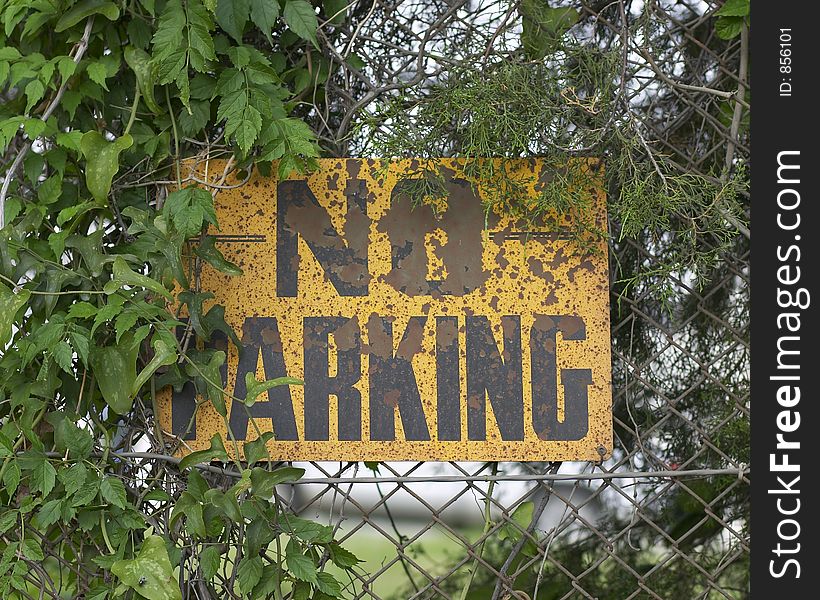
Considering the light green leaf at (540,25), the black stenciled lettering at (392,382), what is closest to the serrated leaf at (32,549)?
the black stenciled lettering at (392,382)

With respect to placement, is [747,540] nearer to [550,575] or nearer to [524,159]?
[550,575]

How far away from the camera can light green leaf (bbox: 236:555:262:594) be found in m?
1.16

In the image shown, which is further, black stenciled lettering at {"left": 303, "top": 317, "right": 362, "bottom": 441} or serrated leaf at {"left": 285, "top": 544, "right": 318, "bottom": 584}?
black stenciled lettering at {"left": 303, "top": 317, "right": 362, "bottom": 441}

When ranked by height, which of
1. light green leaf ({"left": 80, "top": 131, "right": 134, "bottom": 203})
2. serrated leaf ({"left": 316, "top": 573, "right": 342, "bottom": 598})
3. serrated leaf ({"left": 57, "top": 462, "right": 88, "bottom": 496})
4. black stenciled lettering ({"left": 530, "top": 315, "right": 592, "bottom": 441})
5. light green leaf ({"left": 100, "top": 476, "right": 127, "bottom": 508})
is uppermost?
light green leaf ({"left": 80, "top": 131, "right": 134, "bottom": 203})

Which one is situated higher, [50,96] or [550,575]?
[50,96]

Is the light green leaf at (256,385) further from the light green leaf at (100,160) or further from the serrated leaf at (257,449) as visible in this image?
the light green leaf at (100,160)

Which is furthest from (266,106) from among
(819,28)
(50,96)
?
(819,28)

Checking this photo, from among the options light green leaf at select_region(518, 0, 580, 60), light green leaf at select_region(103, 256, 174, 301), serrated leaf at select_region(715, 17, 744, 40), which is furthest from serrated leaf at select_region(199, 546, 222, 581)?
serrated leaf at select_region(715, 17, 744, 40)

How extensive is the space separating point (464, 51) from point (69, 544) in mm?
1056

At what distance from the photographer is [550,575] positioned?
163 centimetres

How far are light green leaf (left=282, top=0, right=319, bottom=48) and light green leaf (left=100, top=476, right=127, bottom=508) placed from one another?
746mm

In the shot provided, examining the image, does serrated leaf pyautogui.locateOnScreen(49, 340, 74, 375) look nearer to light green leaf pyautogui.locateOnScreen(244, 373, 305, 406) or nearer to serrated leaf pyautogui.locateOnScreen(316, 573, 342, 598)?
light green leaf pyautogui.locateOnScreen(244, 373, 305, 406)

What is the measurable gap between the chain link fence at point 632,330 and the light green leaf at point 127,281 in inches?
15.4

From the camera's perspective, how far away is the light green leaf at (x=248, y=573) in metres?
1.16
